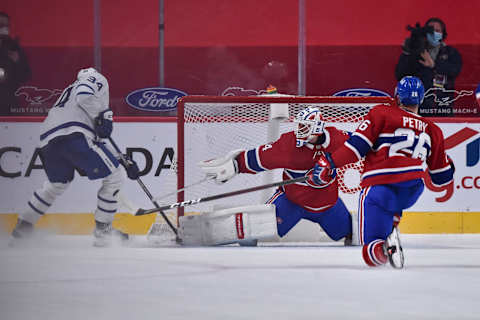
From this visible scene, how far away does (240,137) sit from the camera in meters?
5.18

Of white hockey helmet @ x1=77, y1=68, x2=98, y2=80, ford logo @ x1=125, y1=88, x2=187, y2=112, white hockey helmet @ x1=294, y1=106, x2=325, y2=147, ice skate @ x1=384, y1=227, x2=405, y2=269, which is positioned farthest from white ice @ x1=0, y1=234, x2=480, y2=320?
ford logo @ x1=125, y1=88, x2=187, y2=112

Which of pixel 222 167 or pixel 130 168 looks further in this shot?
pixel 130 168

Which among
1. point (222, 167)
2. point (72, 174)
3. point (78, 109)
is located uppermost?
point (78, 109)

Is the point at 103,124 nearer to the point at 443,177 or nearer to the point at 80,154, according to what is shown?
the point at 80,154

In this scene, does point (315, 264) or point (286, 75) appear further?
point (286, 75)

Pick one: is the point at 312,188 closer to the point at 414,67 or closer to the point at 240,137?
the point at 240,137

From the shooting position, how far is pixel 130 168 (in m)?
5.26

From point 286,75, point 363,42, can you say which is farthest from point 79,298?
point 363,42

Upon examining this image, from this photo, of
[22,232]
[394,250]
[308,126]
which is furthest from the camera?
[22,232]

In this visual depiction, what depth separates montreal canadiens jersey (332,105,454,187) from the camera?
3.62 meters

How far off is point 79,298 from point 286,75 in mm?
3387

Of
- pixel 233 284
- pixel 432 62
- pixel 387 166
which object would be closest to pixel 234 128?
pixel 432 62

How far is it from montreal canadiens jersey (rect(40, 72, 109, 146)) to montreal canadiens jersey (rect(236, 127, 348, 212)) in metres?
0.92

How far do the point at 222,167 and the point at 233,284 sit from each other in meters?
1.70
